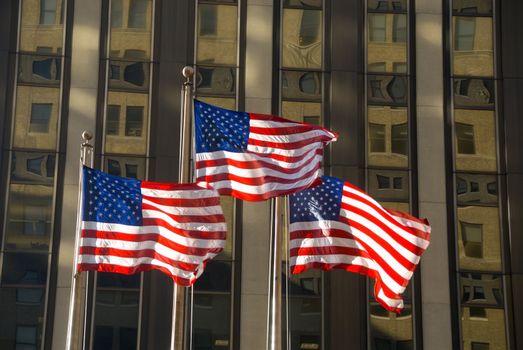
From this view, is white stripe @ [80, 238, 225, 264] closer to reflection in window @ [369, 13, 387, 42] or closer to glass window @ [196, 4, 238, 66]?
glass window @ [196, 4, 238, 66]

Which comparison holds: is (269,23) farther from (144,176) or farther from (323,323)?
(323,323)

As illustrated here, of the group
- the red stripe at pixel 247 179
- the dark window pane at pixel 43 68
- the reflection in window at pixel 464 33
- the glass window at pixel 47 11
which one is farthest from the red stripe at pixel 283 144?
the glass window at pixel 47 11

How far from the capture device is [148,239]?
731 inches

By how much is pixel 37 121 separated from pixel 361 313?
9864mm

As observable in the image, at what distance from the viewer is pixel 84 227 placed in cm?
1866

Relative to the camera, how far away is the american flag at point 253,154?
1873 cm

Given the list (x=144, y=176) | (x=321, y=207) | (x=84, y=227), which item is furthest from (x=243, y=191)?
(x=144, y=176)

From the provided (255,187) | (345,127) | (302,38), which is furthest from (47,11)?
(255,187)

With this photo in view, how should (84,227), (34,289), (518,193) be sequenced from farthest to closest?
(518,193) → (34,289) → (84,227)

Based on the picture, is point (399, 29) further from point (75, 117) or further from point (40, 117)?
point (40, 117)

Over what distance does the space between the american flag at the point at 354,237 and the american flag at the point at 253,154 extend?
0.71 metres

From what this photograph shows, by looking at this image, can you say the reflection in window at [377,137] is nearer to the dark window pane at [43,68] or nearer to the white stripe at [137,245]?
the dark window pane at [43,68]

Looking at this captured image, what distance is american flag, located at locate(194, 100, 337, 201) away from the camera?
18.7 m

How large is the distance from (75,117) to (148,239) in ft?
30.2
